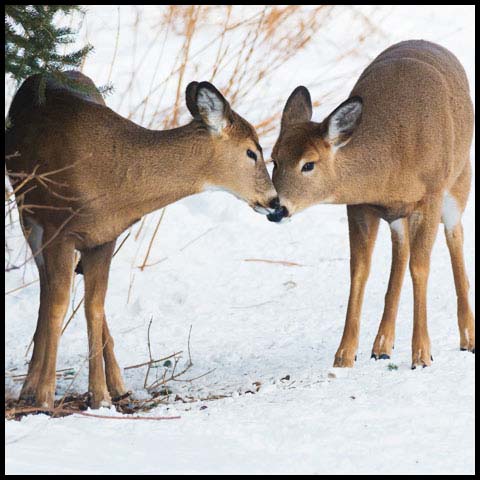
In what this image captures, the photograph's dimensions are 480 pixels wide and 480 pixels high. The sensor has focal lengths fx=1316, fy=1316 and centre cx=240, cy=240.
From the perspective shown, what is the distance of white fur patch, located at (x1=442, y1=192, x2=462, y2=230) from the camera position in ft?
27.7

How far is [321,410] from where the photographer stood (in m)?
6.73

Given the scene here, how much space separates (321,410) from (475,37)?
7.46m

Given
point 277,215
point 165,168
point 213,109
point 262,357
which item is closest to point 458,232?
point 262,357

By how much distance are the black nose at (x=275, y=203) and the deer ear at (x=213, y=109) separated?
1.61ft

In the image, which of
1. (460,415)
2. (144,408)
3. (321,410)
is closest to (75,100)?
(144,408)

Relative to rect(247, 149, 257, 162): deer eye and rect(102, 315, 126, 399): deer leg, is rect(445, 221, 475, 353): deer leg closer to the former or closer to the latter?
rect(247, 149, 257, 162): deer eye

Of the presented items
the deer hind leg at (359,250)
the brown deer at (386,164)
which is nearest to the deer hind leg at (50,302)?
the brown deer at (386,164)

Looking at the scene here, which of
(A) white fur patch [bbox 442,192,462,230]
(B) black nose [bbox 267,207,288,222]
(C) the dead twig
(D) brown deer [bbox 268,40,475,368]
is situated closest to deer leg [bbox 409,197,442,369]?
(D) brown deer [bbox 268,40,475,368]

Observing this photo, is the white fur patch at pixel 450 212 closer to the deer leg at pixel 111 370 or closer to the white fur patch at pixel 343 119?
the white fur patch at pixel 343 119

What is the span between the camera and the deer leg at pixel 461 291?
8.31 metres

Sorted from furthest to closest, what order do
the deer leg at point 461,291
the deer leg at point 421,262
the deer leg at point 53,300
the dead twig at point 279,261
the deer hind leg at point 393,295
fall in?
the dead twig at point 279,261
the deer leg at point 461,291
the deer hind leg at point 393,295
the deer leg at point 421,262
the deer leg at point 53,300

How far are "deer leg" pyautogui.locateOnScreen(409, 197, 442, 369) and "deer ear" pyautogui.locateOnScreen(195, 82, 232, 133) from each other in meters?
1.33

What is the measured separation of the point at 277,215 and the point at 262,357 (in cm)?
158

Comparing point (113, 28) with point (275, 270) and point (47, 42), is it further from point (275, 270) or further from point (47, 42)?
point (47, 42)
